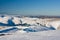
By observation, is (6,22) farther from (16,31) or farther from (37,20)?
(37,20)

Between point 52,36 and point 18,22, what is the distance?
1.86ft

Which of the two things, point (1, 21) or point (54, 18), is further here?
point (54, 18)

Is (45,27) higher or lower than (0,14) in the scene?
lower

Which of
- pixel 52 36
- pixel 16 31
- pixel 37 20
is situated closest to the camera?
pixel 52 36

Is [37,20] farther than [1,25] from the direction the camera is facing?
Yes

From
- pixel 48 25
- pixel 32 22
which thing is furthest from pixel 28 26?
pixel 48 25

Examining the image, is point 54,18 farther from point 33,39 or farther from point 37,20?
point 33,39

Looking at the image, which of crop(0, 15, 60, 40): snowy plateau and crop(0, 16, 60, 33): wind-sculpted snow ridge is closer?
crop(0, 15, 60, 40): snowy plateau

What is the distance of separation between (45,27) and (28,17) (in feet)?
1.25

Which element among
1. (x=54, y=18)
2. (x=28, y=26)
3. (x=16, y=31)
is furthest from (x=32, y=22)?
(x=54, y=18)

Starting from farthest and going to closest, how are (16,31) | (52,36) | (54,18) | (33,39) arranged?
(54,18)
(16,31)
(52,36)
(33,39)

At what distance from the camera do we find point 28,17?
209 centimetres

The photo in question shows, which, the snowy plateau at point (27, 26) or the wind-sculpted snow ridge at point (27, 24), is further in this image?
the wind-sculpted snow ridge at point (27, 24)

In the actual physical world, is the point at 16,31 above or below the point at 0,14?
below
